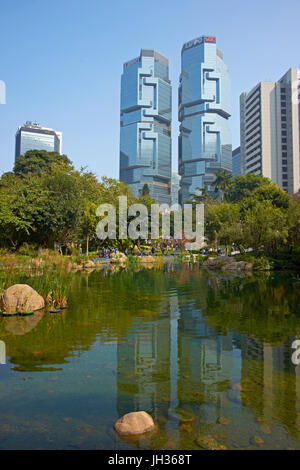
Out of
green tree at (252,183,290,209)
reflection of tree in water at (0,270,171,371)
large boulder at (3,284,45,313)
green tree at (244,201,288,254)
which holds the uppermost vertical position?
green tree at (252,183,290,209)

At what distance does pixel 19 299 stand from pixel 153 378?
6.11 meters

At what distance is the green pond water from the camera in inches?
151

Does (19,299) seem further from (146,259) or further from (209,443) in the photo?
(146,259)

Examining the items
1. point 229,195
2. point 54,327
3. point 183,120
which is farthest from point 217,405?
point 183,120

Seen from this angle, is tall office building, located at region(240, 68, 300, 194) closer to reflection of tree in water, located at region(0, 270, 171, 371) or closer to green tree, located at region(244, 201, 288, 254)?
green tree, located at region(244, 201, 288, 254)

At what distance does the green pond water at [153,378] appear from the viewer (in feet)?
12.6

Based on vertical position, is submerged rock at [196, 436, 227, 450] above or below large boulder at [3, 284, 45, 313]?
below

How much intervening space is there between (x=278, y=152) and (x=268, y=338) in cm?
11279

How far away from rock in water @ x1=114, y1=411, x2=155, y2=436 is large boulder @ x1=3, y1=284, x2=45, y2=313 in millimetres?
6804

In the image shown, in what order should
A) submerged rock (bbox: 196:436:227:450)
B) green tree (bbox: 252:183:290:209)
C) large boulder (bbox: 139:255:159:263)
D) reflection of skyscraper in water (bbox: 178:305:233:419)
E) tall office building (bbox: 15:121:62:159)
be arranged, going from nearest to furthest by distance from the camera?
submerged rock (bbox: 196:436:227:450) < reflection of skyscraper in water (bbox: 178:305:233:419) < large boulder (bbox: 139:255:159:263) < green tree (bbox: 252:183:290:209) < tall office building (bbox: 15:121:62:159)

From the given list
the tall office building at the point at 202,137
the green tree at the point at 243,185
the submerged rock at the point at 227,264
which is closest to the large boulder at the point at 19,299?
the submerged rock at the point at 227,264

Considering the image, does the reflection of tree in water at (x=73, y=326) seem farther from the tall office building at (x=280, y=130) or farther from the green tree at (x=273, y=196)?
the tall office building at (x=280, y=130)

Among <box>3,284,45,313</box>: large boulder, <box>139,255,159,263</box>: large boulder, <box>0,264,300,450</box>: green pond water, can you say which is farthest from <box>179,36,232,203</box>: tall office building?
<box>0,264,300,450</box>: green pond water

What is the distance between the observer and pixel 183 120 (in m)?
199
